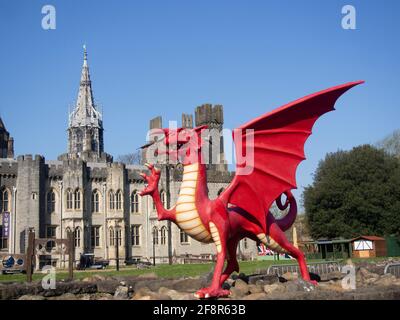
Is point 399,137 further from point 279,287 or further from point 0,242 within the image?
point 279,287

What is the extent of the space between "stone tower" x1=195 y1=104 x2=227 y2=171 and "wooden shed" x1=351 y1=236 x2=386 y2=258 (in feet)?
59.5

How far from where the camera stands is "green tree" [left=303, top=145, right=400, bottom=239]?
3731cm

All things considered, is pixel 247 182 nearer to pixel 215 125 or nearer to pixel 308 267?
pixel 308 267

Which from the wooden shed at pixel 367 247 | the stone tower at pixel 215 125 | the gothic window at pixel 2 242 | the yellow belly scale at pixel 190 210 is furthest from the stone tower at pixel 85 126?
the yellow belly scale at pixel 190 210

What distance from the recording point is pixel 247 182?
1034 cm

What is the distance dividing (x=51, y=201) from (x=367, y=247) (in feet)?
66.7

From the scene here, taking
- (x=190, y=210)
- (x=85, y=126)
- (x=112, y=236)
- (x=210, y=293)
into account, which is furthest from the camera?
(x=85, y=126)

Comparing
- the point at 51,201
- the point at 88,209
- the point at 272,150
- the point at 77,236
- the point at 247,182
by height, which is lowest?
the point at 77,236

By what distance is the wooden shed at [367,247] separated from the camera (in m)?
34.0

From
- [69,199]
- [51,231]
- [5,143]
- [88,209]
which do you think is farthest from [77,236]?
[5,143]

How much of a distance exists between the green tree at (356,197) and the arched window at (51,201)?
1744 centimetres

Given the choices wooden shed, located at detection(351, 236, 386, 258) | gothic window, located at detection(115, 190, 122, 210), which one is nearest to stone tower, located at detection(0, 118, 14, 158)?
gothic window, located at detection(115, 190, 122, 210)

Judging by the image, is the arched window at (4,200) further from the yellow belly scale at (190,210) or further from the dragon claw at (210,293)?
the dragon claw at (210,293)
